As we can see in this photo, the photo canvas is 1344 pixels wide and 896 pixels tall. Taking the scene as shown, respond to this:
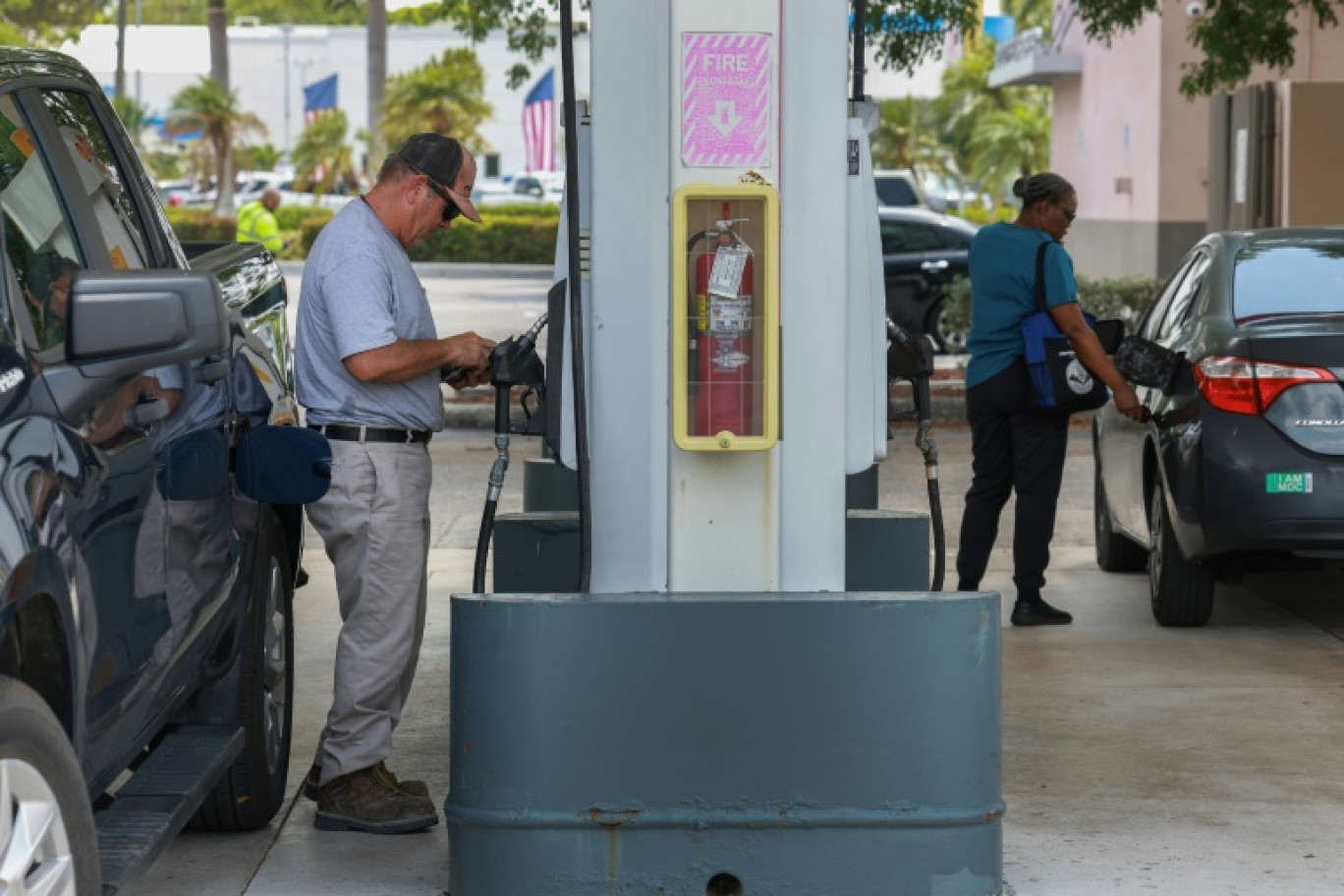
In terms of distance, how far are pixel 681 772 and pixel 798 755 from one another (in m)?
0.25

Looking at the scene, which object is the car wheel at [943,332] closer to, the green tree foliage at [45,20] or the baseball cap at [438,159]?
the baseball cap at [438,159]

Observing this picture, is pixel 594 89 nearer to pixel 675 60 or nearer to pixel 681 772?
pixel 675 60

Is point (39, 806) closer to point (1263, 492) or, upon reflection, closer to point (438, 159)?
point (438, 159)

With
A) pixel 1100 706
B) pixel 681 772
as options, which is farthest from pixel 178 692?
pixel 1100 706

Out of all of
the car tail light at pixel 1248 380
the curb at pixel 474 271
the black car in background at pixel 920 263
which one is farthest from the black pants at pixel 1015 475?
the curb at pixel 474 271

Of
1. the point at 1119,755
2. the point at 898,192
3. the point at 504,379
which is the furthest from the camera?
the point at 898,192

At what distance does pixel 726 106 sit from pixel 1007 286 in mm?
4001

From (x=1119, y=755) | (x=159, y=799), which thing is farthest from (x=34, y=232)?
(x=1119, y=755)

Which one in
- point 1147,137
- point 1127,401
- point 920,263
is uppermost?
point 1147,137

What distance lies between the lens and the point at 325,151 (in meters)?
62.1

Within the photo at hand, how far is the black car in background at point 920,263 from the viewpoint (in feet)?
75.4

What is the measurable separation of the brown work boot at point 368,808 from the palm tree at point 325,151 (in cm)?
5574

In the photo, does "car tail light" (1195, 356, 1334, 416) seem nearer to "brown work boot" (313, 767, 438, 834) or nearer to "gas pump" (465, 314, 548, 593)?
"gas pump" (465, 314, 548, 593)

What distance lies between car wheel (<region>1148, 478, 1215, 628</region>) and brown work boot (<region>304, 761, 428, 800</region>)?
3.75m
